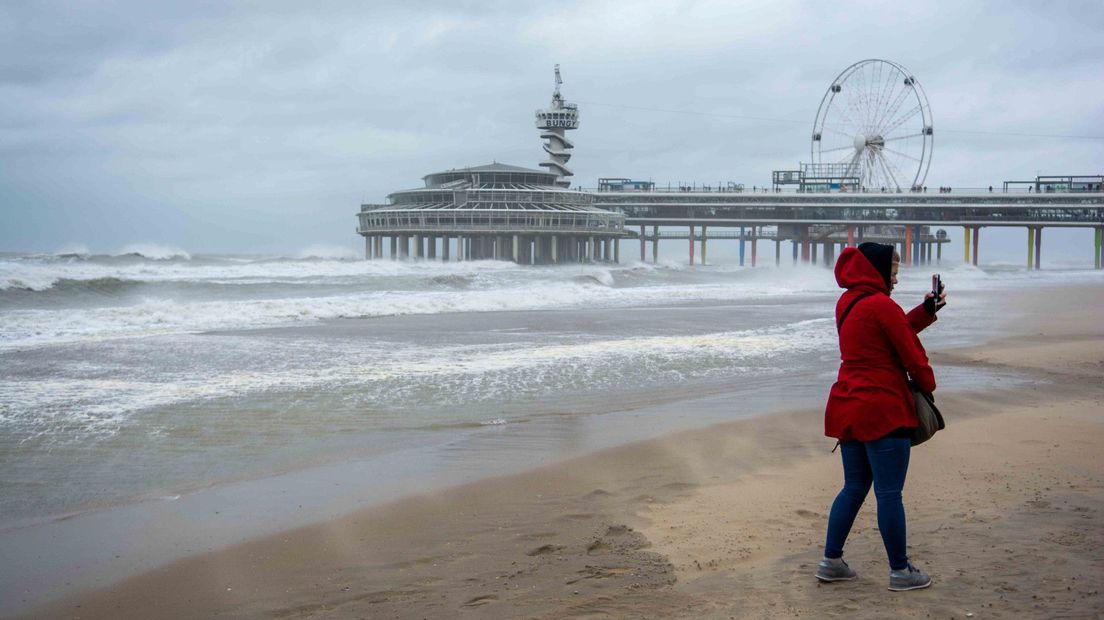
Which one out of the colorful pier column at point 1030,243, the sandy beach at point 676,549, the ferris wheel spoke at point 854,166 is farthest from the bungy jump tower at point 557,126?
the sandy beach at point 676,549

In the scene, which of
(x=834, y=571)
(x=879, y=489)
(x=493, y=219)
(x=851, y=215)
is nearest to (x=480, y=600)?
(x=834, y=571)

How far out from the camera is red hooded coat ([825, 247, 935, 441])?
390 centimetres

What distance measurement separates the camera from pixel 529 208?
69.6 meters

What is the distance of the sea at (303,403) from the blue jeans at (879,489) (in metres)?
2.87

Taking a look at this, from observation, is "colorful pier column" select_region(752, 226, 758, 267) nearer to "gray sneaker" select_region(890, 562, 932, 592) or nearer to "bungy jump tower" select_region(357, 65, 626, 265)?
"bungy jump tower" select_region(357, 65, 626, 265)

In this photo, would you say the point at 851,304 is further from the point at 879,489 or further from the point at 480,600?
the point at 480,600

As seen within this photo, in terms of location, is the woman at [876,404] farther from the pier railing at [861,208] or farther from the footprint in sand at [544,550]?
the pier railing at [861,208]

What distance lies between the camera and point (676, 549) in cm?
452

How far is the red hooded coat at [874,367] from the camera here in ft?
12.8

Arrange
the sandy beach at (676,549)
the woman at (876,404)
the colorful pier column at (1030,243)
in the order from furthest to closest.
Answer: the colorful pier column at (1030,243)
the woman at (876,404)
the sandy beach at (676,549)

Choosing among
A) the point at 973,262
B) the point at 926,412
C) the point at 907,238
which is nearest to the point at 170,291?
the point at 926,412

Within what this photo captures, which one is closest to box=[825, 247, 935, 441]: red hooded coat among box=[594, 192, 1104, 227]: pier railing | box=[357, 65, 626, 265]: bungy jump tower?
box=[357, 65, 626, 265]: bungy jump tower

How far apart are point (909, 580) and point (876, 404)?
2.39 ft

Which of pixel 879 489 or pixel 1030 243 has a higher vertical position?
pixel 1030 243
